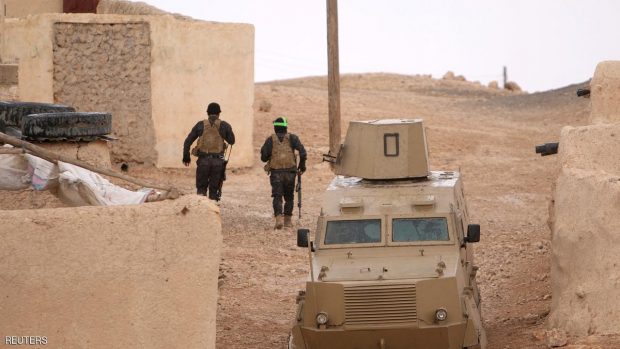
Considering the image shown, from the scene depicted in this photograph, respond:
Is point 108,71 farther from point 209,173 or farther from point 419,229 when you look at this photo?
point 419,229

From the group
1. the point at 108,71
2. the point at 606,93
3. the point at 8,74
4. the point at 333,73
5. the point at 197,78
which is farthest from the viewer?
the point at 333,73

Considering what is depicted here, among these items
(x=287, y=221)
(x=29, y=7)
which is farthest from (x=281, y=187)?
(x=29, y=7)

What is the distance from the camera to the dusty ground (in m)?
13.7

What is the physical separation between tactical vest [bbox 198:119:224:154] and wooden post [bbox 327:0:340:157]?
535 centimetres

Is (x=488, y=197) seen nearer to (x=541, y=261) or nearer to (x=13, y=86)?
(x=541, y=261)

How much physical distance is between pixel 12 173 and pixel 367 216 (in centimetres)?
385

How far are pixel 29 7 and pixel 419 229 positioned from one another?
15288mm

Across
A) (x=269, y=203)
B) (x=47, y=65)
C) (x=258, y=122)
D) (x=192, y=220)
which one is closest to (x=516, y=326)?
(x=192, y=220)

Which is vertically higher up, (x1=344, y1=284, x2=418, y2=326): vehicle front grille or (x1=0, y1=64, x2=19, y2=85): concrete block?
(x1=0, y1=64, x2=19, y2=85): concrete block

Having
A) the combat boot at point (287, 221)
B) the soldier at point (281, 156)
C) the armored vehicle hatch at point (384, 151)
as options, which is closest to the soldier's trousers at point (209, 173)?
the soldier at point (281, 156)

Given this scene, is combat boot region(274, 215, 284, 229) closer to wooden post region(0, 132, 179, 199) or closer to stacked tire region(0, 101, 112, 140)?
stacked tire region(0, 101, 112, 140)

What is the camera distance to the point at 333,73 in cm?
2311

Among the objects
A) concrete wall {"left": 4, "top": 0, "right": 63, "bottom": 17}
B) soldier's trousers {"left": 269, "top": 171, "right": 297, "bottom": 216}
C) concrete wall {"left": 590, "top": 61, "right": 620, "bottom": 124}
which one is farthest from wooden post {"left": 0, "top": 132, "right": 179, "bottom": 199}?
concrete wall {"left": 4, "top": 0, "right": 63, "bottom": 17}

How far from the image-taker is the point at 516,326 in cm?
1306
